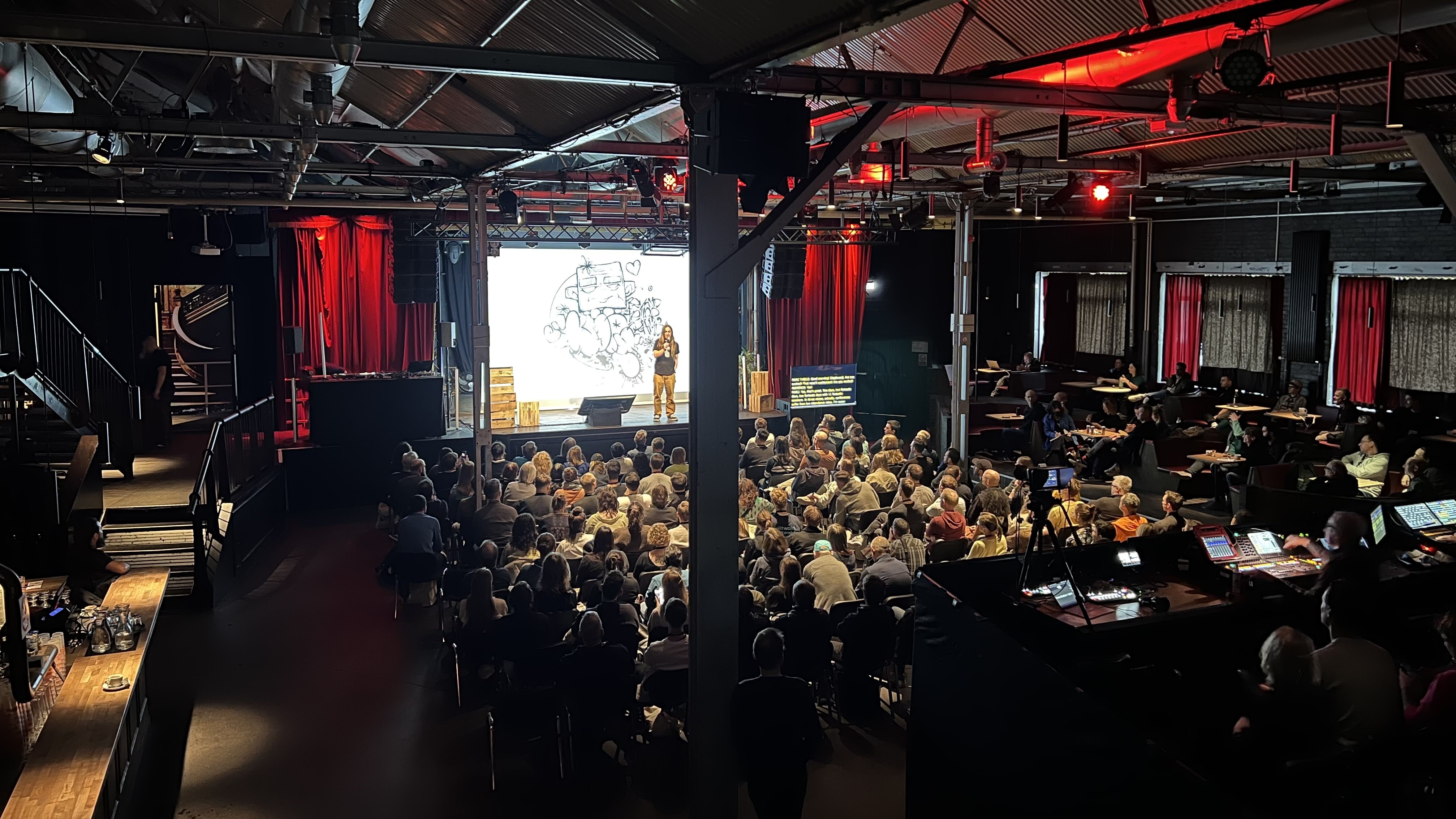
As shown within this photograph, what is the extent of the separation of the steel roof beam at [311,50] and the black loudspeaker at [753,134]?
231 mm

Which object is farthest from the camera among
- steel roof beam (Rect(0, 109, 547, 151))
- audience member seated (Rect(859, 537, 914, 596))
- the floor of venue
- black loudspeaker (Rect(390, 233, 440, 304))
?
black loudspeaker (Rect(390, 233, 440, 304))

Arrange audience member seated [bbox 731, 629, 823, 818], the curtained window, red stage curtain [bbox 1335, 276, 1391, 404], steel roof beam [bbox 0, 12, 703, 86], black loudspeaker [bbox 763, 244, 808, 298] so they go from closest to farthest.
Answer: steel roof beam [bbox 0, 12, 703, 86], audience member seated [bbox 731, 629, 823, 818], red stage curtain [bbox 1335, 276, 1391, 404], black loudspeaker [bbox 763, 244, 808, 298], the curtained window

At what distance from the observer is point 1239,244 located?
15.2m

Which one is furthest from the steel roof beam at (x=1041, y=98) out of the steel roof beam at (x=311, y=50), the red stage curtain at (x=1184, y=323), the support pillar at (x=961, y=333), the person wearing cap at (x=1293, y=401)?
the red stage curtain at (x=1184, y=323)

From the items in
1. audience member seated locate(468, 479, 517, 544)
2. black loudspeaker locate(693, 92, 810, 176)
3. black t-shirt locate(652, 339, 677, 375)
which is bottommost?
audience member seated locate(468, 479, 517, 544)

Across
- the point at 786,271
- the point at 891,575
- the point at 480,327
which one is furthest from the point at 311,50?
the point at 786,271

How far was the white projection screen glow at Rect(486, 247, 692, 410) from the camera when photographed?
16.5 metres

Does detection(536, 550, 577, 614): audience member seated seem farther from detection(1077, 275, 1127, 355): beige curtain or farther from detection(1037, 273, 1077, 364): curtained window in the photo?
detection(1037, 273, 1077, 364): curtained window

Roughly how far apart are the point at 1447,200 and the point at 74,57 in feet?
32.8

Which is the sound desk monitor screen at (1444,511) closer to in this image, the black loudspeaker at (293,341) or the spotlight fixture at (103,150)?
the spotlight fixture at (103,150)

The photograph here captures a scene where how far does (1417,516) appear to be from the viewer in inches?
275

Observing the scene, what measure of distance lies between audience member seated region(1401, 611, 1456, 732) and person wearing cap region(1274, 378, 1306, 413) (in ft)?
31.0

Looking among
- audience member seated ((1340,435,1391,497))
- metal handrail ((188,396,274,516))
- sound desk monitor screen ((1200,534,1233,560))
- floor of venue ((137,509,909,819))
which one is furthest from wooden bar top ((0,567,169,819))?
audience member seated ((1340,435,1391,497))

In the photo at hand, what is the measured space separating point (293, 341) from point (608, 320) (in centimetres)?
493
